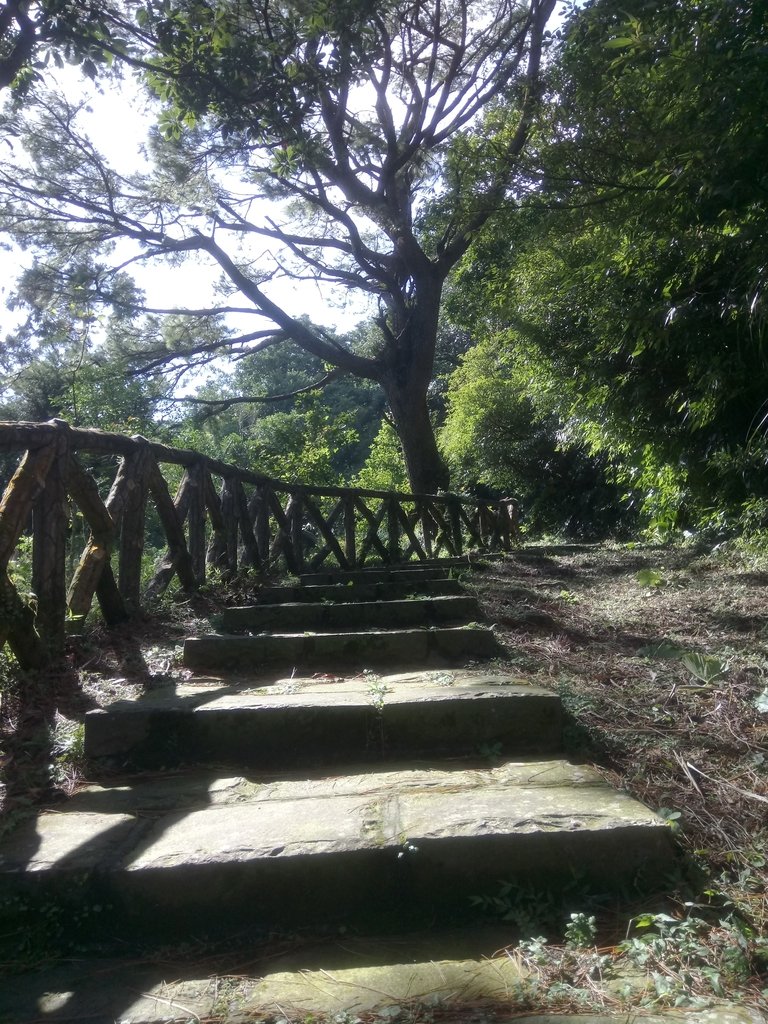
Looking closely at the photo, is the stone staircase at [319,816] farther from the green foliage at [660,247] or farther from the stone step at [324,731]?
the green foliage at [660,247]

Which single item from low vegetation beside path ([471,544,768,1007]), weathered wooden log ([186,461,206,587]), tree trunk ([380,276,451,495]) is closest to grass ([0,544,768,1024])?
low vegetation beside path ([471,544,768,1007])

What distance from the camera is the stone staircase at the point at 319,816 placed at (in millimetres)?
1782

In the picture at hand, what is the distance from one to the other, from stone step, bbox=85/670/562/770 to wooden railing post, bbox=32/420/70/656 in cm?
64

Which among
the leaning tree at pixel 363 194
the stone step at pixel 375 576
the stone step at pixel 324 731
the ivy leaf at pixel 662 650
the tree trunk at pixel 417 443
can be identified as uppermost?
the leaning tree at pixel 363 194

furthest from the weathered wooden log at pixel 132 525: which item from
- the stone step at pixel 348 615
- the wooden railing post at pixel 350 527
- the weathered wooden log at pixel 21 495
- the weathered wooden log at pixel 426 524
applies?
the weathered wooden log at pixel 426 524

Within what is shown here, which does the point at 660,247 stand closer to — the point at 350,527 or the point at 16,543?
the point at 350,527

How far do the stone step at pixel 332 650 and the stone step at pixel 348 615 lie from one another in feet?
2.06

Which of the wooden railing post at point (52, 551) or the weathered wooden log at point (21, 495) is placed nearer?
the weathered wooden log at point (21, 495)

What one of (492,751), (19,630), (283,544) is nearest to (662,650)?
(492,751)

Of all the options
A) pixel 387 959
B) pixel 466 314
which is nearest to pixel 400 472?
pixel 466 314

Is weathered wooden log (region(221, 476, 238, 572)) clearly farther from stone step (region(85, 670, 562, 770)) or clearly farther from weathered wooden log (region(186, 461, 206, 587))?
stone step (region(85, 670, 562, 770))

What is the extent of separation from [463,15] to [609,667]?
39.5 ft

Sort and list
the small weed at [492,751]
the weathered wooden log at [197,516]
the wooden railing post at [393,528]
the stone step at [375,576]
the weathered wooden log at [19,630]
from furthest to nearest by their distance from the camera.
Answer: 1. the wooden railing post at [393,528]
2. the stone step at [375,576]
3. the weathered wooden log at [197,516]
4. the weathered wooden log at [19,630]
5. the small weed at [492,751]

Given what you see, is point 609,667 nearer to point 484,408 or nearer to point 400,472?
point 484,408
